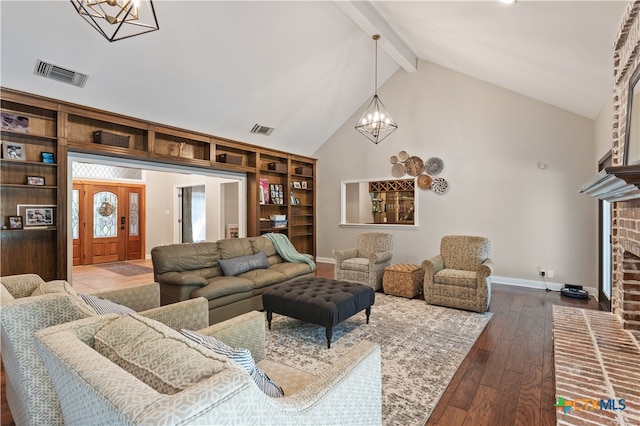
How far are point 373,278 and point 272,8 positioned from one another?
4.04m

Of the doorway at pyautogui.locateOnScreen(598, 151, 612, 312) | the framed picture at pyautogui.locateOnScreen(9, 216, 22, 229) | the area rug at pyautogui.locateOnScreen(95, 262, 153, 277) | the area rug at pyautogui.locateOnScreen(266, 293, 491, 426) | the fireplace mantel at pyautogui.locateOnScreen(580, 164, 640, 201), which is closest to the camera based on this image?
the fireplace mantel at pyautogui.locateOnScreen(580, 164, 640, 201)

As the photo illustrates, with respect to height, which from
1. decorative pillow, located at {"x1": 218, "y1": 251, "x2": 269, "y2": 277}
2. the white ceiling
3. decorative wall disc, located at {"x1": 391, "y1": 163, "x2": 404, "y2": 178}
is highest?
the white ceiling

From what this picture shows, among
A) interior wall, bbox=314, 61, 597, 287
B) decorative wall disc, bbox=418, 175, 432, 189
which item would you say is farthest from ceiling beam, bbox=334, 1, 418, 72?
decorative wall disc, bbox=418, 175, 432, 189

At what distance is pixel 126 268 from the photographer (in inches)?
280

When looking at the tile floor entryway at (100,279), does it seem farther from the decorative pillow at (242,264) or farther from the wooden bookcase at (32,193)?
the decorative pillow at (242,264)

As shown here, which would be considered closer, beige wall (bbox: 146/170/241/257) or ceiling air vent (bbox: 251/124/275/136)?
ceiling air vent (bbox: 251/124/275/136)

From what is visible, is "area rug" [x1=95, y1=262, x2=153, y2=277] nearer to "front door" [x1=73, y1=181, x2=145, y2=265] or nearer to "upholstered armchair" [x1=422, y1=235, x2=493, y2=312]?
"front door" [x1=73, y1=181, x2=145, y2=265]

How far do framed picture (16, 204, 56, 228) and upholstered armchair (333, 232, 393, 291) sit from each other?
12.7 ft

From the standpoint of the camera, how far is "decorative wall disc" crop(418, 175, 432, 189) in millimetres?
5945

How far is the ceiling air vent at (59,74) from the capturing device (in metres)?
3.29

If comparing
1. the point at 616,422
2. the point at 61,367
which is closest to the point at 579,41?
the point at 616,422

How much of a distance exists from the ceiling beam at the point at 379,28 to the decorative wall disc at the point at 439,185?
222cm

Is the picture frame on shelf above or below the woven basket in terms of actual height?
above

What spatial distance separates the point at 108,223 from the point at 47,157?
4.92 meters
